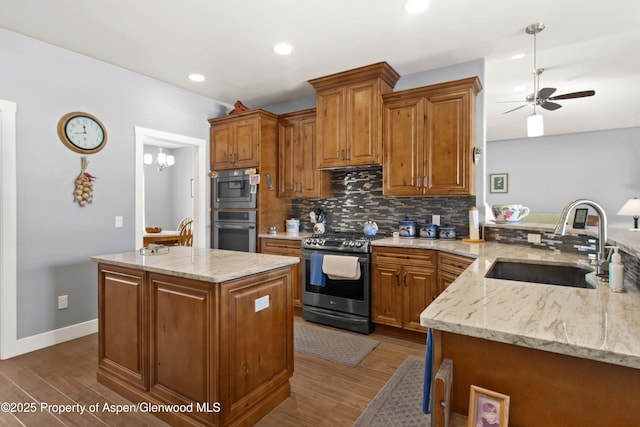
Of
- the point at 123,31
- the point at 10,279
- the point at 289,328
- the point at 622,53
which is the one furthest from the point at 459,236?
the point at 10,279

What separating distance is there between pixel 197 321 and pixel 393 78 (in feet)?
10.2

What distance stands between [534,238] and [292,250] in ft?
7.74

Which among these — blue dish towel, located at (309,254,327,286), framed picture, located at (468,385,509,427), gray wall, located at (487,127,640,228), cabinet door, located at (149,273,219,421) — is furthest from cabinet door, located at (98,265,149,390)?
gray wall, located at (487,127,640,228)

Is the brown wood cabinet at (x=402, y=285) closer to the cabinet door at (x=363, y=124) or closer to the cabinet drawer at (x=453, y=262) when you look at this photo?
the cabinet drawer at (x=453, y=262)

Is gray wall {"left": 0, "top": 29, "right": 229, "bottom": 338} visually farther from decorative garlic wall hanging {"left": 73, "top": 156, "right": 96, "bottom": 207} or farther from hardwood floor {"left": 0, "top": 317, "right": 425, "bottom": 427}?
hardwood floor {"left": 0, "top": 317, "right": 425, "bottom": 427}

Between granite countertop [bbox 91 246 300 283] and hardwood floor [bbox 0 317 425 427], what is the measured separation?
0.88m

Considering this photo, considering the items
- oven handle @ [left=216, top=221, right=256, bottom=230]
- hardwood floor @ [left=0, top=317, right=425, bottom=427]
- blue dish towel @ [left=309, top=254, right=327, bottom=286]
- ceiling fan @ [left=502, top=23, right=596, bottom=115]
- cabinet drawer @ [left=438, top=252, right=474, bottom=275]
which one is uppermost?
ceiling fan @ [left=502, top=23, right=596, bottom=115]

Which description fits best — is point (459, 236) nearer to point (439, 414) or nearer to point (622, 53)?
point (622, 53)

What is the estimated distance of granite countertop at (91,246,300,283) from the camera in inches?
68.5

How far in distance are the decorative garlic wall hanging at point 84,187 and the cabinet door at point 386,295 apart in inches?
114

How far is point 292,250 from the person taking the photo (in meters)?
Answer: 3.79

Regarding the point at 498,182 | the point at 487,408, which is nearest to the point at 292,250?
the point at 487,408

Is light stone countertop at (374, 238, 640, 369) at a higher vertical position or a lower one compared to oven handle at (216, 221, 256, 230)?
lower

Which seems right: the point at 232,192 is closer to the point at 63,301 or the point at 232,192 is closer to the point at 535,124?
the point at 63,301
